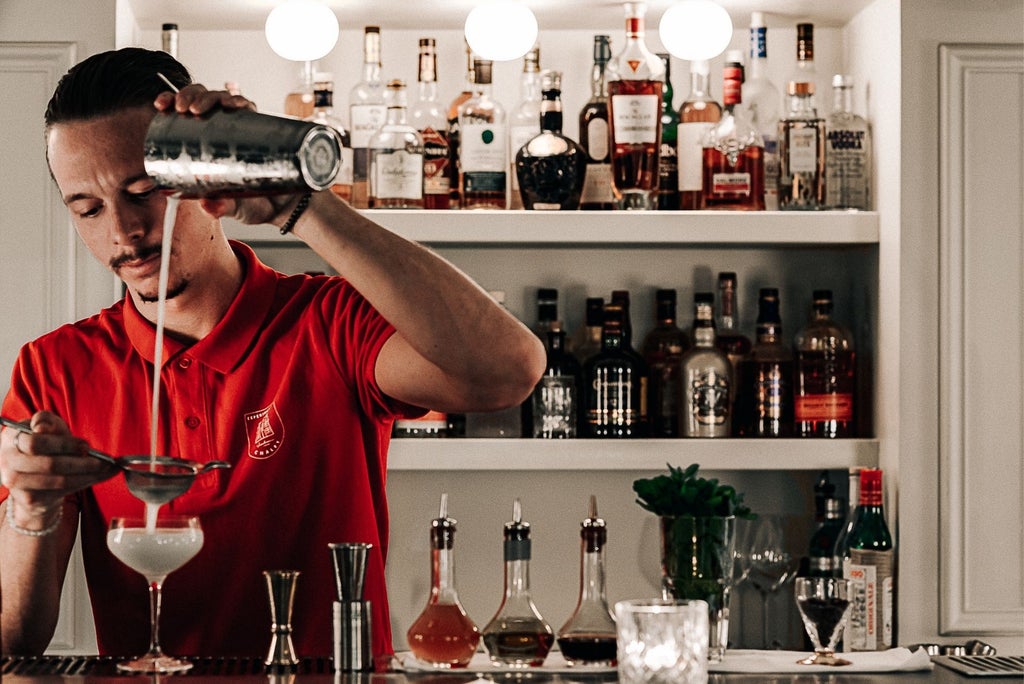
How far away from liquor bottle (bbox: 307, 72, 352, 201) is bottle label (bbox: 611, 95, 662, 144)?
0.48m

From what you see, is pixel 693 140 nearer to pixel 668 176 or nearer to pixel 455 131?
pixel 668 176

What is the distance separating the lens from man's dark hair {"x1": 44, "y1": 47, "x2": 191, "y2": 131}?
149 centimetres

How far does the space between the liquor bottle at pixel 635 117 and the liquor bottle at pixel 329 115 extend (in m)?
0.47

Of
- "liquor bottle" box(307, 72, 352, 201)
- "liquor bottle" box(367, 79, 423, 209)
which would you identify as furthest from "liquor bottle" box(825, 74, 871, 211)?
"liquor bottle" box(307, 72, 352, 201)

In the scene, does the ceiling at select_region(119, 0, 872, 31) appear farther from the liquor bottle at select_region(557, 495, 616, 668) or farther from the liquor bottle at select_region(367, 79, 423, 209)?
the liquor bottle at select_region(557, 495, 616, 668)

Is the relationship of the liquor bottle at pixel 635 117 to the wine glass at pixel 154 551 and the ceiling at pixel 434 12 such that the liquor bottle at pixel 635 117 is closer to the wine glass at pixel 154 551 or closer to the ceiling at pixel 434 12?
the ceiling at pixel 434 12

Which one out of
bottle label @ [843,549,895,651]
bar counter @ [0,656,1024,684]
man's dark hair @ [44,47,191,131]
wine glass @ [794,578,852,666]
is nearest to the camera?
bar counter @ [0,656,1024,684]

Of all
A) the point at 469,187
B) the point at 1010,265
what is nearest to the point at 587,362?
the point at 469,187

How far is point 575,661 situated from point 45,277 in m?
1.34

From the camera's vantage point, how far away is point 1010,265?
2.27 m

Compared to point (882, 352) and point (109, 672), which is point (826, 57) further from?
point (109, 672)

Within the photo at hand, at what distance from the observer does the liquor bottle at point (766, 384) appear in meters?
2.34

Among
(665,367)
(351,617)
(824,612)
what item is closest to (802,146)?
(665,367)

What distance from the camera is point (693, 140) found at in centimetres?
231
